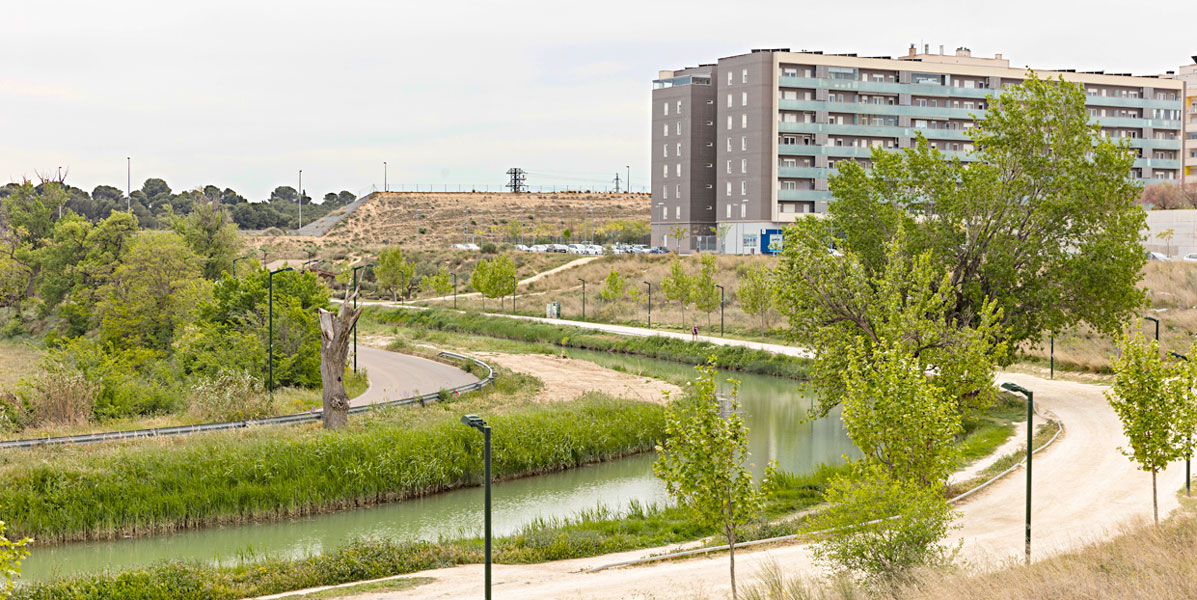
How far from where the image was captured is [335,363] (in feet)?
109

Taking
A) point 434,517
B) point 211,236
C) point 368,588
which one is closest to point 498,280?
point 211,236

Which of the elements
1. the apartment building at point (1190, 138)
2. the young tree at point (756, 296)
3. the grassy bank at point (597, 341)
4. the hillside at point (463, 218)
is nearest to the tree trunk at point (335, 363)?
the grassy bank at point (597, 341)

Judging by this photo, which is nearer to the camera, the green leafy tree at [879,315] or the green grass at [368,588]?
the green grass at [368,588]

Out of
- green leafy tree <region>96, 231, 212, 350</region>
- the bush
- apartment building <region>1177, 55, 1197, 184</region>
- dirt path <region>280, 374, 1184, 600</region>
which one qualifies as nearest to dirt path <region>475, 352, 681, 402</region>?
the bush

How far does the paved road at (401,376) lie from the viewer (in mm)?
43000

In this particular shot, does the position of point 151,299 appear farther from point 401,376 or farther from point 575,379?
point 575,379

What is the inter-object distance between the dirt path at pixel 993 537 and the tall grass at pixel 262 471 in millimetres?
8507

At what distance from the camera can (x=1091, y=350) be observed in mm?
52750

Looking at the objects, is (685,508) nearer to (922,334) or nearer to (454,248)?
(922,334)

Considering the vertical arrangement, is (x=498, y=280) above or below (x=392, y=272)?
below

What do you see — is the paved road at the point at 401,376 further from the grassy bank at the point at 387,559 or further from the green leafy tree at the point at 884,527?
the green leafy tree at the point at 884,527

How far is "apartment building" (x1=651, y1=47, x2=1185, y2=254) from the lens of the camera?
102938mm

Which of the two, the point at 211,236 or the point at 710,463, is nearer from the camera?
the point at 710,463

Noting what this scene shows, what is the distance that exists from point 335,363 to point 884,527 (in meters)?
20.7
